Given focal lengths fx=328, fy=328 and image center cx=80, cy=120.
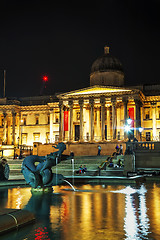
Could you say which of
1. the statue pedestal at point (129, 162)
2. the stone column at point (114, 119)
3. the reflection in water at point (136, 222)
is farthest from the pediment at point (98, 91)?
the reflection in water at point (136, 222)

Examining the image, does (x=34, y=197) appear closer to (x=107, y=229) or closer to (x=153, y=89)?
(x=107, y=229)

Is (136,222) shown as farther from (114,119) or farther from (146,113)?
(146,113)

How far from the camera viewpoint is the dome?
60084mm

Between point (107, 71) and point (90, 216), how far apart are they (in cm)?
5201

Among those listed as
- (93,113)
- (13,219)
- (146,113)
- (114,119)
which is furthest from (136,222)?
(146,113)

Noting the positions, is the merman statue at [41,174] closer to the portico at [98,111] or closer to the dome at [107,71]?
the portico at [98,111]

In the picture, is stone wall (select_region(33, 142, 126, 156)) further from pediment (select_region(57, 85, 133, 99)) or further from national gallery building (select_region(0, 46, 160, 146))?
pediment (select_region(57, 85, 133, 99))

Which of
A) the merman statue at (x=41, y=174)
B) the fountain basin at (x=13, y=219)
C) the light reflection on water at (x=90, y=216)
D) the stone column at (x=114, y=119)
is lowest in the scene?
the light reflection on water at (x=90, y=216)

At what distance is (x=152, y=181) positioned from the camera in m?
22.0

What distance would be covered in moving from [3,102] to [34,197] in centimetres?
5632

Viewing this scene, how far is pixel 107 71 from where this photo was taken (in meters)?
60.3

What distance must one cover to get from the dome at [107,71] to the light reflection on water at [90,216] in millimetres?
46595

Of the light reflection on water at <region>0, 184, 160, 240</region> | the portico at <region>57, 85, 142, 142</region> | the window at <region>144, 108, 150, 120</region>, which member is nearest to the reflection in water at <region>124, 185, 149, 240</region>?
the light reflection on water at <region>0, 184, 160, 240</region>

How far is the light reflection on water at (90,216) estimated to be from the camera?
7707mm
